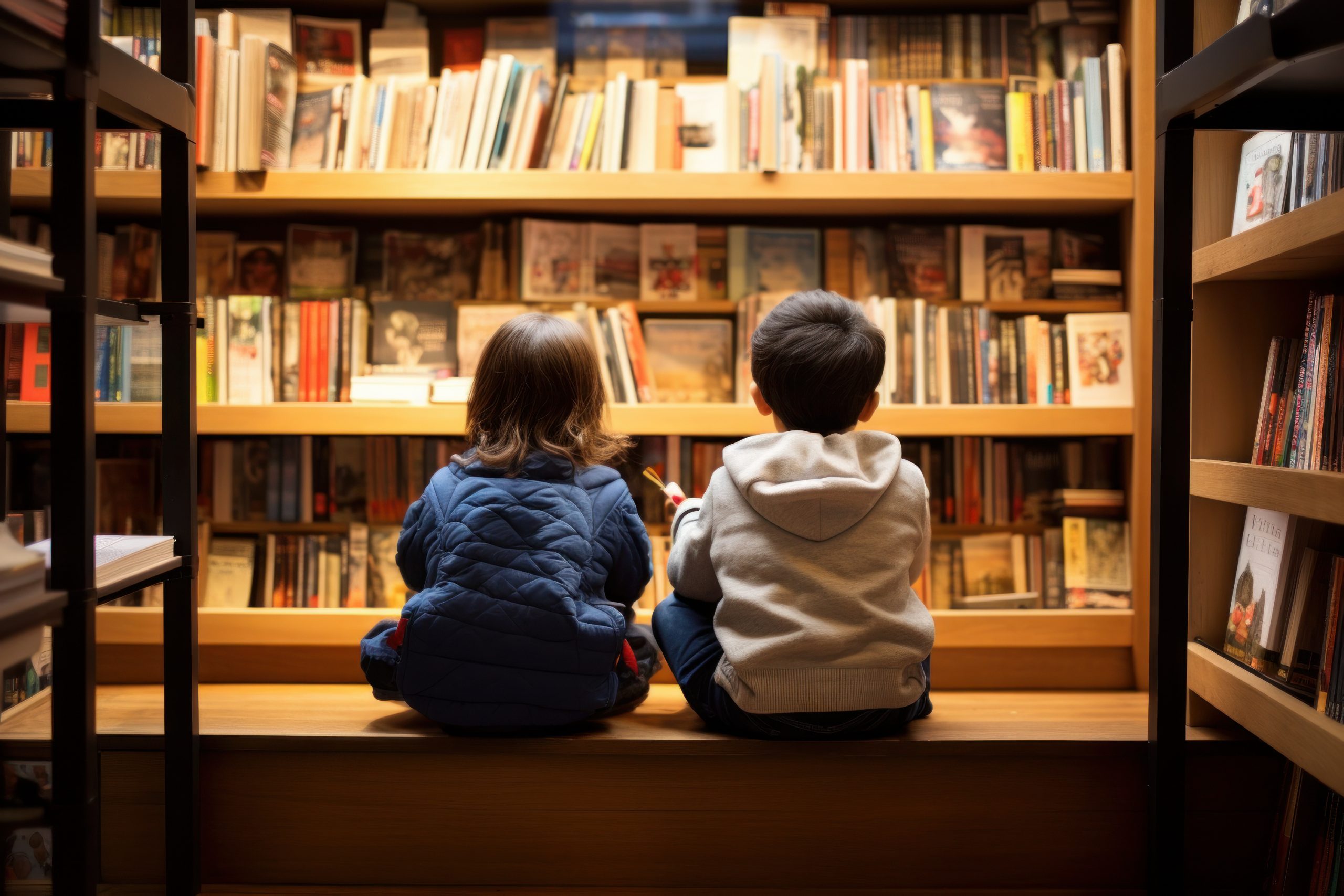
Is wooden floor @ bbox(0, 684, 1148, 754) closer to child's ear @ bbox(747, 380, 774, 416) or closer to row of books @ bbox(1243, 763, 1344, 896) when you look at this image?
row of books @ bbox(1243, 763, 1344, 896)

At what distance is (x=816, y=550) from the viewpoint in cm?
146

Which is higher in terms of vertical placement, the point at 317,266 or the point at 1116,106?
the point at 1116,106

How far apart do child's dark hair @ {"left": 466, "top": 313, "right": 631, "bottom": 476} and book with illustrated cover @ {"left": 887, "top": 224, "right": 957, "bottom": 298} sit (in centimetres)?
107

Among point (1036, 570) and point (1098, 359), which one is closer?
point (1098, 359)

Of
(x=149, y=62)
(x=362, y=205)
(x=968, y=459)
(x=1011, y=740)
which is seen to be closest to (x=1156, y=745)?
(x=1011, y=740)

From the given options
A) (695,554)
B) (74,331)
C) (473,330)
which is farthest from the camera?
(473,330)

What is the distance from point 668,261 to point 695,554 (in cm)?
106

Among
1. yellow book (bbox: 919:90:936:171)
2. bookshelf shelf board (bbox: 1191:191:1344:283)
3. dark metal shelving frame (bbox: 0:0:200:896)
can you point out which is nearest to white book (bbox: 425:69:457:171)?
dark metal shelving frame (bbox: 0:0:200:896)

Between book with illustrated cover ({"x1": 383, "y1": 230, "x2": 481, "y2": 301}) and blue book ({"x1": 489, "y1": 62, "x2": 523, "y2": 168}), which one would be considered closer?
blue book ({"x1": 489, "y1": 62, "x2": 523, "y2": 168})

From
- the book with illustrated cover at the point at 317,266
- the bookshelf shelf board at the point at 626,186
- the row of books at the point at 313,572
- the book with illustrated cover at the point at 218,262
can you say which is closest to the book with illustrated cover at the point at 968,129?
the bookshelf shelf board at the point at 626,186

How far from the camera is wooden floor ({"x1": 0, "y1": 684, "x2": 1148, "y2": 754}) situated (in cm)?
159

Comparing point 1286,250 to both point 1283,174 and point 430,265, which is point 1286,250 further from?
point 430,265

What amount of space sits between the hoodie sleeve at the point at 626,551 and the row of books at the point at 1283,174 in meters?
1.17

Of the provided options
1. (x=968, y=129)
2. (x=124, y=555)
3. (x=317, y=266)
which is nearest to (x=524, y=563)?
(x=124, y=555)
